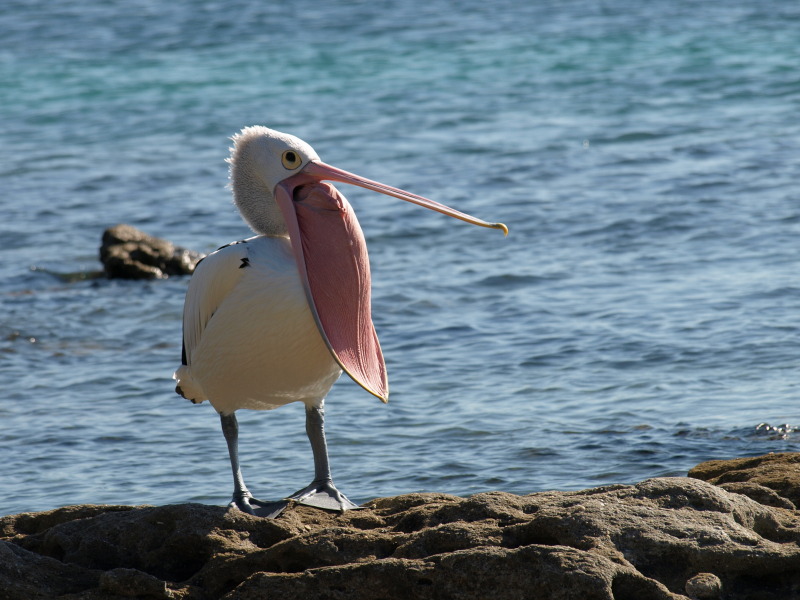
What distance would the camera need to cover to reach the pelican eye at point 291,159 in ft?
14.8

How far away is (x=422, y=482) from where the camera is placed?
582cm

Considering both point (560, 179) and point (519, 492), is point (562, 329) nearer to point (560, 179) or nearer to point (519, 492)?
point (519, 492)

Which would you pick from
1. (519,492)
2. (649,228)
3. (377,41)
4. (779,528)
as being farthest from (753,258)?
(377,41)

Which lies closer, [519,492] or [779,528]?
[779,528]

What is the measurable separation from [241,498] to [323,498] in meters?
0.30

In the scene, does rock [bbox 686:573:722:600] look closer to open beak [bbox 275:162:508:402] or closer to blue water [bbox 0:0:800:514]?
open beak [bbox 275:162:508:402]

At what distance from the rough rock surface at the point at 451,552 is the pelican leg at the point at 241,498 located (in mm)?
231

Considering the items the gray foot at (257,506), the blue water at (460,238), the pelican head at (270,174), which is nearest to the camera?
the gray foot at (257,506)

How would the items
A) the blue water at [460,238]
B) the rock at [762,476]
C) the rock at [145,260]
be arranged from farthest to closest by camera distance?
the rock at [145,260], the blue water at [460,238], the rock at [762,476]

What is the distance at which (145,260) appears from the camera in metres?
10.5

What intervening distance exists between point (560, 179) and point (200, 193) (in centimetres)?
390

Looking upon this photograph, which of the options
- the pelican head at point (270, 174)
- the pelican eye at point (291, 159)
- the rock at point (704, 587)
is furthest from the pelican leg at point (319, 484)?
the rock at point (704, 587)

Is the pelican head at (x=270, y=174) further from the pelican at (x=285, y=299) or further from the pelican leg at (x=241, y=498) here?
the pelican leg at (x=241, y=498)

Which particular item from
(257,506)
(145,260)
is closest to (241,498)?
(257,506)
